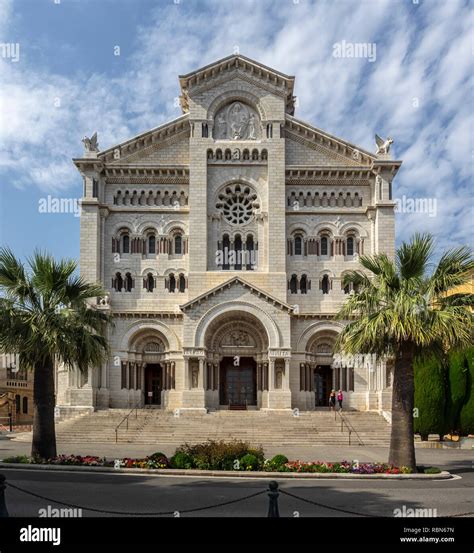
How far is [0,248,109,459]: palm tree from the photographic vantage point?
26812 millimetres

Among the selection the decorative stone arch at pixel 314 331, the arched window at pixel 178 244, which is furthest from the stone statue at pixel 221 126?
the decorative stone arch at pixel 314 331

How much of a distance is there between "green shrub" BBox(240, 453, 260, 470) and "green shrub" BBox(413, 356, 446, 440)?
1580 cm

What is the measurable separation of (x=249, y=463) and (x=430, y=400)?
16.8 metres

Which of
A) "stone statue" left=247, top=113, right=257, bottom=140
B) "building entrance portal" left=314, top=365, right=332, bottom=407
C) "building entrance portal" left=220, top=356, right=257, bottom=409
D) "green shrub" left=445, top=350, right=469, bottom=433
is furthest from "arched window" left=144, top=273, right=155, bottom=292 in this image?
"green shrub" left=445, top=350, right=469, bottom=433

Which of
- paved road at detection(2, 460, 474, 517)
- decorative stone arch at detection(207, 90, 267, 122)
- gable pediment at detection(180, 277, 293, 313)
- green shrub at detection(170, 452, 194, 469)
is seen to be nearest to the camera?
paved road at detection(2, 460, 474, 517)

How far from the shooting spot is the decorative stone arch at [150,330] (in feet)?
164

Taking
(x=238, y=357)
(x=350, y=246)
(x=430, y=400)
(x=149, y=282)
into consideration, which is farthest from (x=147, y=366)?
(x=430, y=400)

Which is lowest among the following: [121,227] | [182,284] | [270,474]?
[270,474]

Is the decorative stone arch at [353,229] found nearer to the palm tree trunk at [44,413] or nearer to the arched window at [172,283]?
the arched window at [172,283]

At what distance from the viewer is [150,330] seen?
5041 cm

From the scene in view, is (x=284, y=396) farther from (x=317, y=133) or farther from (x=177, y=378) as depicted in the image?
(x=317, y=133)

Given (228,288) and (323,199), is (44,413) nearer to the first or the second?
(228,288)

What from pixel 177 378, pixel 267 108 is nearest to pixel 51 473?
pixel 177 378

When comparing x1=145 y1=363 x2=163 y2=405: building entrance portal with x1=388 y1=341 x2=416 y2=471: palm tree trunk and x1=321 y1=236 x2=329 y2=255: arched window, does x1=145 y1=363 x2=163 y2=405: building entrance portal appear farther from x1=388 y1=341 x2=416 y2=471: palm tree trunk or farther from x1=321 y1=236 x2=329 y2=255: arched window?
x1=388 y1=341 x2=416 y2=471: palm tree trunk
